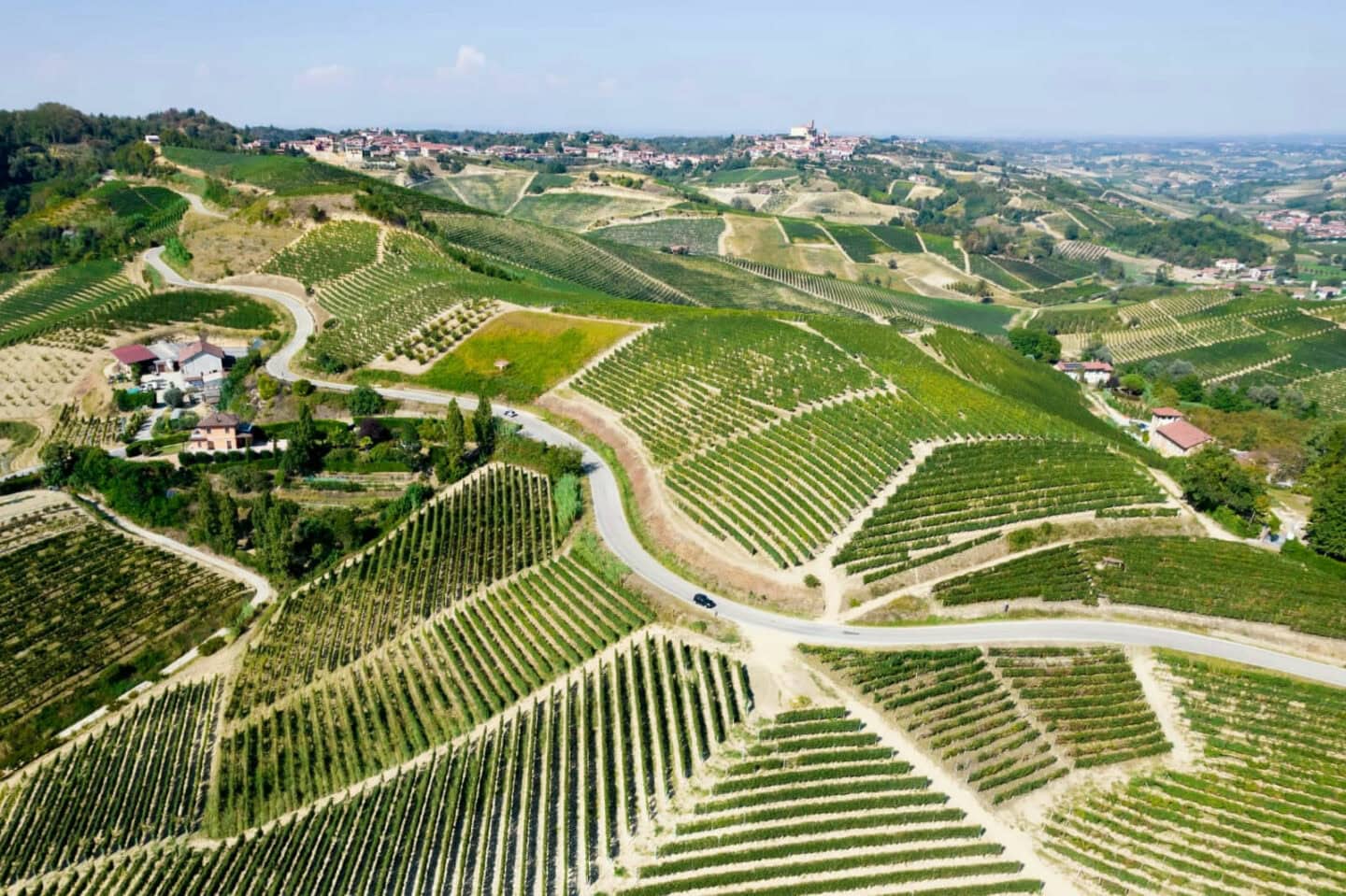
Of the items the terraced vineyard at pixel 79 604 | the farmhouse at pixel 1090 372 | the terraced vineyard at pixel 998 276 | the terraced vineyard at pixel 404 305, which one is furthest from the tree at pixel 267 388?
the terraced vineyard at pixel 998 276

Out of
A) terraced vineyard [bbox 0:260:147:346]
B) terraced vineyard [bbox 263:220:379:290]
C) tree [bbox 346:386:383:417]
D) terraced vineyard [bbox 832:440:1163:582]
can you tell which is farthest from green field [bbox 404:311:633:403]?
terraced vineyard [bbox 0:260:147:346]

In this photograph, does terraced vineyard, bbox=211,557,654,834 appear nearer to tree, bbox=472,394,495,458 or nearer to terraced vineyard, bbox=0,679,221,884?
terraced vineyard, bbox=0,679,221,884

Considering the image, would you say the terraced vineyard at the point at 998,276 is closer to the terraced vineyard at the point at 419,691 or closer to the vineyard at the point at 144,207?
the terraced vineyard at the point at 419,691

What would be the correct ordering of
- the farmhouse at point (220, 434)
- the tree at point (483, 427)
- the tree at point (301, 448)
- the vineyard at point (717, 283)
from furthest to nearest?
the vineyard at point (717, 283), the farmhouse at point (220, 434), the tree at point (483, 427), the tree at point (301, 448)

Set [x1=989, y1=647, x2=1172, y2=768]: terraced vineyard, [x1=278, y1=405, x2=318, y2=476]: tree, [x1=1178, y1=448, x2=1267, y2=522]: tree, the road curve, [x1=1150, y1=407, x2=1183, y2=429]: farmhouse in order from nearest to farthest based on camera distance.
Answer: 1. [x1=989, y1=647, x2=1172, y2=768]: terraced vineyard
2. the road curve
3. [x1=1178, y1=448, x2=1267, y2=522]: tree
4. [x1=278, y1=405, x2=318, y2=476]: tree
5. [x1=1150, y1=407, x2=1183, y2=429]: farmhouse

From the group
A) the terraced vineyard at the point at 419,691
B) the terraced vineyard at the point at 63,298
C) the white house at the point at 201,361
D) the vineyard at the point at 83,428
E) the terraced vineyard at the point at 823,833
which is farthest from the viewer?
the terraced vineyard at the point at 63,298

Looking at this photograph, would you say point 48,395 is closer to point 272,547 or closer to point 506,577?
point 272,547

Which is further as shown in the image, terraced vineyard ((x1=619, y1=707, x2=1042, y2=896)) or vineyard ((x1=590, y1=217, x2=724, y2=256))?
vineyard ((x1=590, y1=217, x2=724, y2=256))
